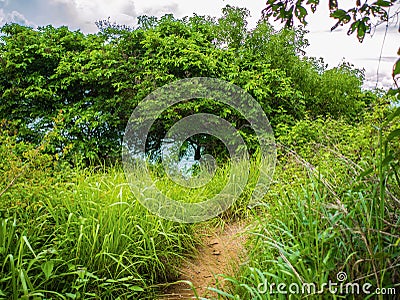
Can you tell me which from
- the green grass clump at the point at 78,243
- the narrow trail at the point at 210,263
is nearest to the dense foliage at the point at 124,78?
the narrow trail at the point at 210,263

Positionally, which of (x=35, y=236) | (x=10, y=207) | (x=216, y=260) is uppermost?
(x=10, y=207)

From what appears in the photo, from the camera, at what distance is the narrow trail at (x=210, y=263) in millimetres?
2564

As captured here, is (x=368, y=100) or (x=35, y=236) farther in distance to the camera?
(x=368, y=100)

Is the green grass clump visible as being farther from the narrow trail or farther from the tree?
the tree

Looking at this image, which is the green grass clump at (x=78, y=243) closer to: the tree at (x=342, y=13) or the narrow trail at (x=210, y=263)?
the narrow trail at (x=210, y=263)

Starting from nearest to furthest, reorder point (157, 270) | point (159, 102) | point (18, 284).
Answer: point (18, 284), point (157, 270), point (159, 102)

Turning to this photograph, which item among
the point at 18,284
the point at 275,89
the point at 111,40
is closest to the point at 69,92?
the point at 111,40

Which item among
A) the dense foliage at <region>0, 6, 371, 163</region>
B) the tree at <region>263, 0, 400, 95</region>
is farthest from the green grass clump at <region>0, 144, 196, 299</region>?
the dense foliage at <region>0, 6, 371, 163</region>

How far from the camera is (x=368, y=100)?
7.09 metres

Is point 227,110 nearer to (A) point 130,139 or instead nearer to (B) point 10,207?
(A) point 130,139

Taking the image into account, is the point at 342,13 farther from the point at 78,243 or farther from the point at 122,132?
the point at 122,132

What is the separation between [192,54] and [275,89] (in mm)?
1557

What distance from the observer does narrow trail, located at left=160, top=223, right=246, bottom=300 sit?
2.56 metres

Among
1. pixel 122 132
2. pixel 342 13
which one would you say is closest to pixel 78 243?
pixel 342 13
